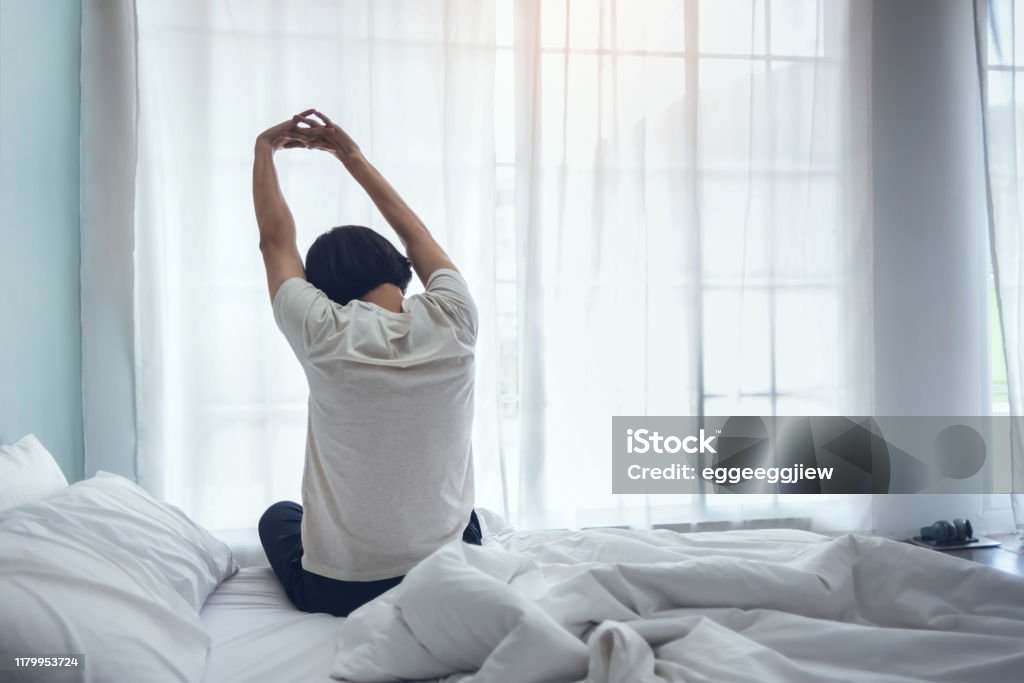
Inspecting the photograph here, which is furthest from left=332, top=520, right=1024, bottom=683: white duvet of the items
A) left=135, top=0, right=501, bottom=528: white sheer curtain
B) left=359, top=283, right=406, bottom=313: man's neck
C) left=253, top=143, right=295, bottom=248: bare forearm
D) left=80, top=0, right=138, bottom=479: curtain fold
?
left=80, top=0, right=138, bottom=479: curtain fold

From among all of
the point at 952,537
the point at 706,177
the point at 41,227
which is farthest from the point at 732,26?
the point at 41,227

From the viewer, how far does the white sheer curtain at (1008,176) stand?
3.09 m

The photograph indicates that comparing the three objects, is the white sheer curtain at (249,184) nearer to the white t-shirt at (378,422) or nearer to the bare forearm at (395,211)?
the bare forearm at (395,211)

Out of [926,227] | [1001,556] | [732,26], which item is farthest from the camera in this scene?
[926,227]

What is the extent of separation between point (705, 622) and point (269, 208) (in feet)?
3.73

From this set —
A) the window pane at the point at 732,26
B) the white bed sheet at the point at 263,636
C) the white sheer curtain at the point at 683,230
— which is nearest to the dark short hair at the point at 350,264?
the white bed sheet at the point at 263,636

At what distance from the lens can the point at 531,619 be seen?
3.09 feet

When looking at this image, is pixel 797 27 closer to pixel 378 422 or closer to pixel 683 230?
pixel 683 230

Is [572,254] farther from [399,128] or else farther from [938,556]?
[938,556]

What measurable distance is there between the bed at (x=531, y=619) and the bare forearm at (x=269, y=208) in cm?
59

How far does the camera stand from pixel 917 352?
A: 10.2 ft

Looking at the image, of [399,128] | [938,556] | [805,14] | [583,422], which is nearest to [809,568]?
[938,556]

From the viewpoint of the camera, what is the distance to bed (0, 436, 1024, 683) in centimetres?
93

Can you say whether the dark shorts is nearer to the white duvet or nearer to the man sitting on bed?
the man sitting on bed
